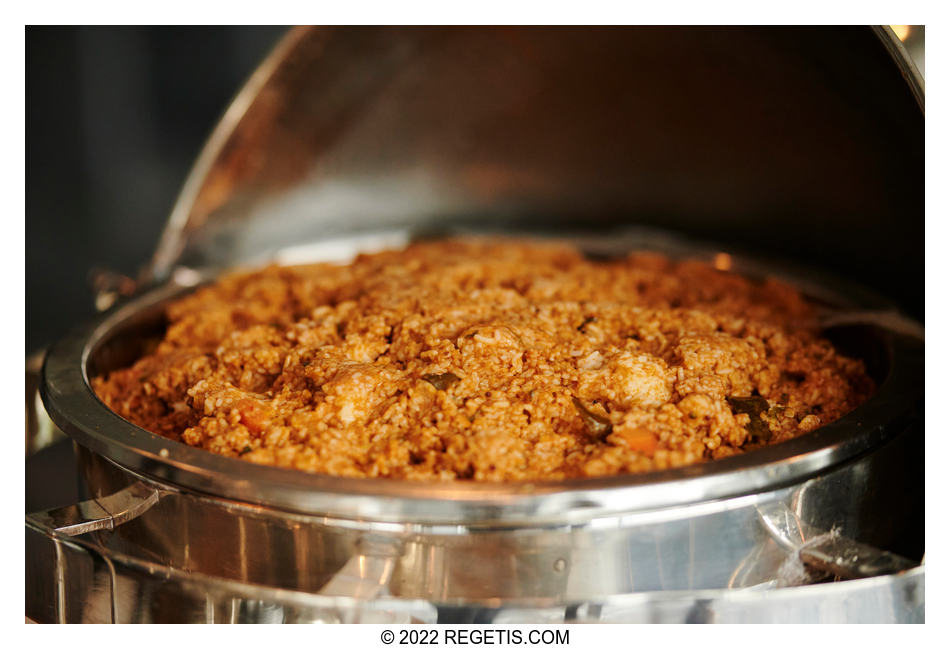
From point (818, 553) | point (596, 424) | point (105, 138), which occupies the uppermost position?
point (105, 138)

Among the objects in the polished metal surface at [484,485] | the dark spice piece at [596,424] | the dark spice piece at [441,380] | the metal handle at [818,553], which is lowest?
the metal handle at [818,553]

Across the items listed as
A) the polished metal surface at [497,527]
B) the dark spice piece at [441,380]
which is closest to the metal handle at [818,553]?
the polished metal surface at [497,527]

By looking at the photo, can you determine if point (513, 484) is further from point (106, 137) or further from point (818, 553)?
point (106, 137)

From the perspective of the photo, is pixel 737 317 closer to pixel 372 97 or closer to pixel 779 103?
pixel 779 103

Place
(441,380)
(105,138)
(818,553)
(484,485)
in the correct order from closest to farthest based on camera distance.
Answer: (484,485) < (818,553) < (441,380) < (105,138)

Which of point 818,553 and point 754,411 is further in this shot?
point 754,411

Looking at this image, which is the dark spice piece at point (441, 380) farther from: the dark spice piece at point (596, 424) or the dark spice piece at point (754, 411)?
the dark spice piece at point (754, 411)

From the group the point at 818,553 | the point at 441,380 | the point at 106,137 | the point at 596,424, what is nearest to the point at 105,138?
the point at 106,137
